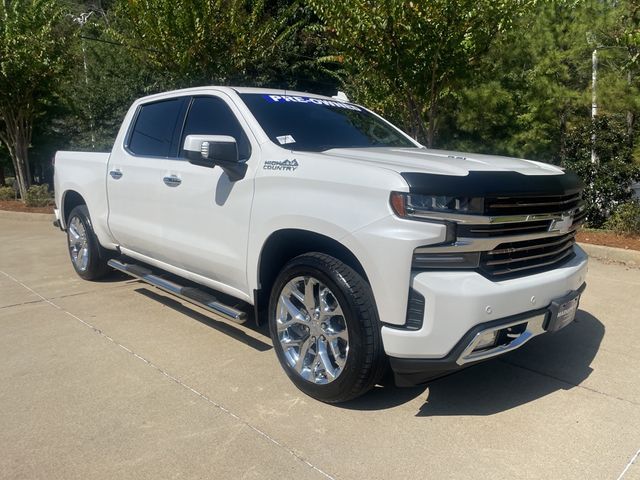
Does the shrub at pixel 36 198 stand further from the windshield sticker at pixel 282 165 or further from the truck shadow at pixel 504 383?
the truck shadow at pixel 504 383

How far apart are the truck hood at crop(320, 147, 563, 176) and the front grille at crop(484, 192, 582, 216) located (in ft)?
0.61

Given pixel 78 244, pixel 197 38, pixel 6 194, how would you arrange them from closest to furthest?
pixel 78 244 < pixel 197 38 < pixel 6 194

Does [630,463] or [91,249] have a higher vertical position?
[91,249]

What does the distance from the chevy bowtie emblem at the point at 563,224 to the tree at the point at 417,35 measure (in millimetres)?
4558

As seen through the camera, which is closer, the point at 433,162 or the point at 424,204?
the point at 424,204

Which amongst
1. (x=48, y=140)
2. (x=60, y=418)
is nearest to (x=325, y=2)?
(x=60, y=418)

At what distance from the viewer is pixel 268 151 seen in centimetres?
377

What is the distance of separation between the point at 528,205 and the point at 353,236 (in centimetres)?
99

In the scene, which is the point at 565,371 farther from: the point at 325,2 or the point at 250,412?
the point at 325,2

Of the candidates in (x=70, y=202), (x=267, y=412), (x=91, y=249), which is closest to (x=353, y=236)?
(x=267, y=412)

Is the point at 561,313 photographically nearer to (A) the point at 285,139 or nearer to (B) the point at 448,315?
(B) the point at 448,315

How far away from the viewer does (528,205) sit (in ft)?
10.5

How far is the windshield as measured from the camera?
4062 millimetres

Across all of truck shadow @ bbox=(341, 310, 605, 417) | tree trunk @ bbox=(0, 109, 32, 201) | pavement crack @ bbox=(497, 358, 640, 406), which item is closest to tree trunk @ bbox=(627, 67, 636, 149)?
truck shadow @ bbox=(341, 310, 605, 417)
